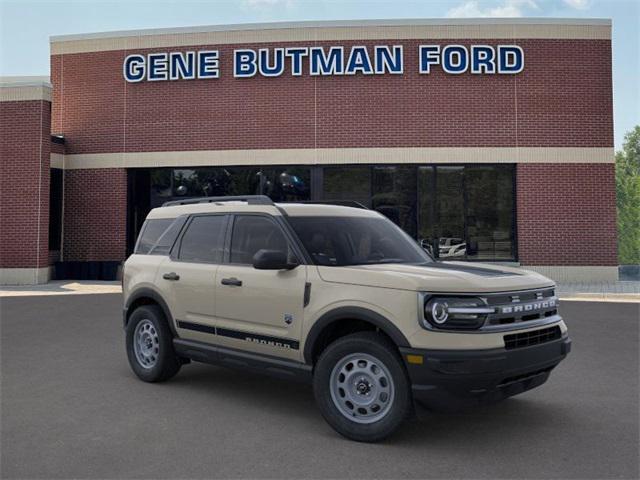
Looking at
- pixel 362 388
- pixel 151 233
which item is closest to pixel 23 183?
pixel 151 233

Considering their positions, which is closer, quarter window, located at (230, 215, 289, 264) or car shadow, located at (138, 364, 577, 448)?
car shadow, located at (138, 364, 577, 448)

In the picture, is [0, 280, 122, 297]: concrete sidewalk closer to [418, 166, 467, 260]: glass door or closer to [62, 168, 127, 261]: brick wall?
[62, 168, 127, 261]: brick wall

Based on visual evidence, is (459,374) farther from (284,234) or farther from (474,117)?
(474,117)

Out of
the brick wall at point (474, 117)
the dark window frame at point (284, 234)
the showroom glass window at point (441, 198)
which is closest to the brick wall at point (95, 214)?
the brick wall at point (474, 117)

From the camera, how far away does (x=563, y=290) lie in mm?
16172

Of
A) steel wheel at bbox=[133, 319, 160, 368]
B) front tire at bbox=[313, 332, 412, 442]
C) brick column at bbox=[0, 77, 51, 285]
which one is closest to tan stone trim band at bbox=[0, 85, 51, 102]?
brick column at bbox=[0, 77, 51, 285]

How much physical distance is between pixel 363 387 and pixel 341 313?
0.60m

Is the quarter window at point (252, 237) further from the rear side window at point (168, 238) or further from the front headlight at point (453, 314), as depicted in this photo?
the front headlight at point (453, 314)

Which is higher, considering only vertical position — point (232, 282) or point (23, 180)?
point (23, 180)

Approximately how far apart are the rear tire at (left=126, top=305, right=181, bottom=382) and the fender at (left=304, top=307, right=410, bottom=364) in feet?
6.76

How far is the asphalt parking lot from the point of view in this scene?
3.99 m

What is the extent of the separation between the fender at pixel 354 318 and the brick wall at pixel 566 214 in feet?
48.6

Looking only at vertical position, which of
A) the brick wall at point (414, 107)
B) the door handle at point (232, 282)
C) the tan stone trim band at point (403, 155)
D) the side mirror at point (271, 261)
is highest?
the brick wall at point (414, 107)

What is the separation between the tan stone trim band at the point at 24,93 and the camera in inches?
712
